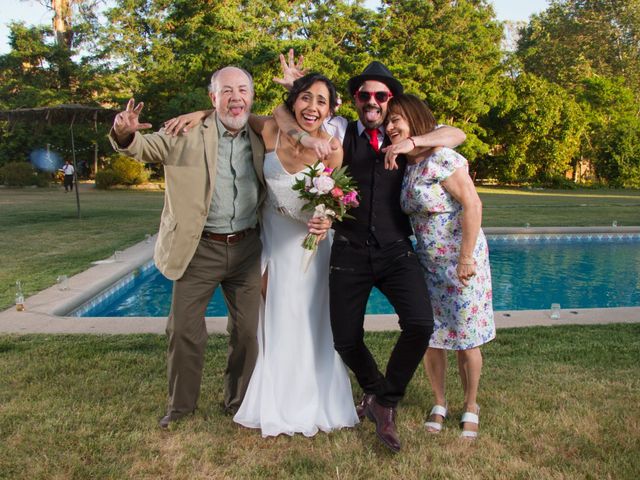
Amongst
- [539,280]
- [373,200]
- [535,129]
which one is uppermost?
[535,129]

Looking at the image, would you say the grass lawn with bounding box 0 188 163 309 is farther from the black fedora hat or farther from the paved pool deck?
the black fedora hat

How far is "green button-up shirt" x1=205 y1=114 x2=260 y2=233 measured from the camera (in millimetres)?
3383

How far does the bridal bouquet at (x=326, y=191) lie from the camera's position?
2941mm

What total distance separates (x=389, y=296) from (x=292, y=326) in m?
0.61

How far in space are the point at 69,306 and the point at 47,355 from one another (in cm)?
197

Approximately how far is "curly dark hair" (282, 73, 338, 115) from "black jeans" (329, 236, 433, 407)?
2.54 ft

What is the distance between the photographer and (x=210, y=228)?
134 inches

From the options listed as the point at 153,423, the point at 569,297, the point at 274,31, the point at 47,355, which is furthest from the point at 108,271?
the point at 274,31

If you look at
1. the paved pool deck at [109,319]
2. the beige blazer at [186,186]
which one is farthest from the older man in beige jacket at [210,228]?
the paved pool deck at [109,319]

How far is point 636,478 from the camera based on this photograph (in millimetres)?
2756

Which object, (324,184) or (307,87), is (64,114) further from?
(324,184)

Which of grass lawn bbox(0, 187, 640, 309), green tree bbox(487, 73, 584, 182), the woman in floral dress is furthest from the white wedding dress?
green tree bbox(487, 73, 584, 182)

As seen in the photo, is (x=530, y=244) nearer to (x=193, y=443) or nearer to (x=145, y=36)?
(x=193, y=443)

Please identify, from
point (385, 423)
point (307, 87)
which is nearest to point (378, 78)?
point (307, 87)
